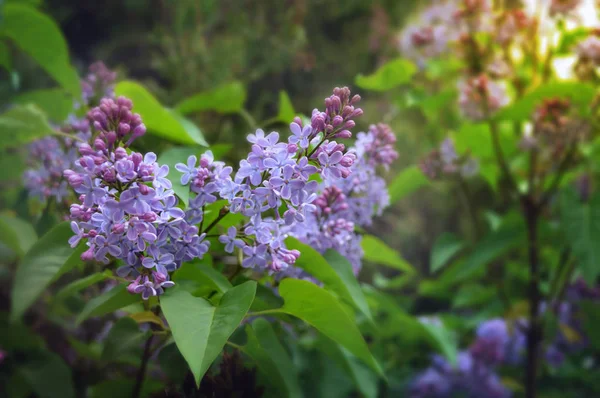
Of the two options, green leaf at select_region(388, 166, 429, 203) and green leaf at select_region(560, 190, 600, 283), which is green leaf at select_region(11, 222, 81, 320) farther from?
green leaf at select_region(560, 190, 600, 283)

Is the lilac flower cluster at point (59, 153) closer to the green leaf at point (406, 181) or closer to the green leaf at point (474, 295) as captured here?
the green leaf at point (406, 181)

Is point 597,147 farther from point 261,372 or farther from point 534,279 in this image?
point 261,372

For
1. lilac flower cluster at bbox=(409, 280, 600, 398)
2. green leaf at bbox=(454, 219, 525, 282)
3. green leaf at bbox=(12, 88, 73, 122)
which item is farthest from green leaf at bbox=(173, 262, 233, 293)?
lilac flower cluster at bbox=(409, 280, 600, 398)

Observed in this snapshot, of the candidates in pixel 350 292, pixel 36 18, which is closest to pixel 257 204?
pixel 350 292

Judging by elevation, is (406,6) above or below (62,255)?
above

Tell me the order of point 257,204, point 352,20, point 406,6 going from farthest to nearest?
point 352,20 → point 406,6 → point 257,204

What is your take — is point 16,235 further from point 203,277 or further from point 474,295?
point 474,295

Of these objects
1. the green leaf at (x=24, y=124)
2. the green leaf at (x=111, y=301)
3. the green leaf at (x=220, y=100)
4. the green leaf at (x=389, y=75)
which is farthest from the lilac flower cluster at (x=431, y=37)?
the green leaf at (x=111, y=301)
